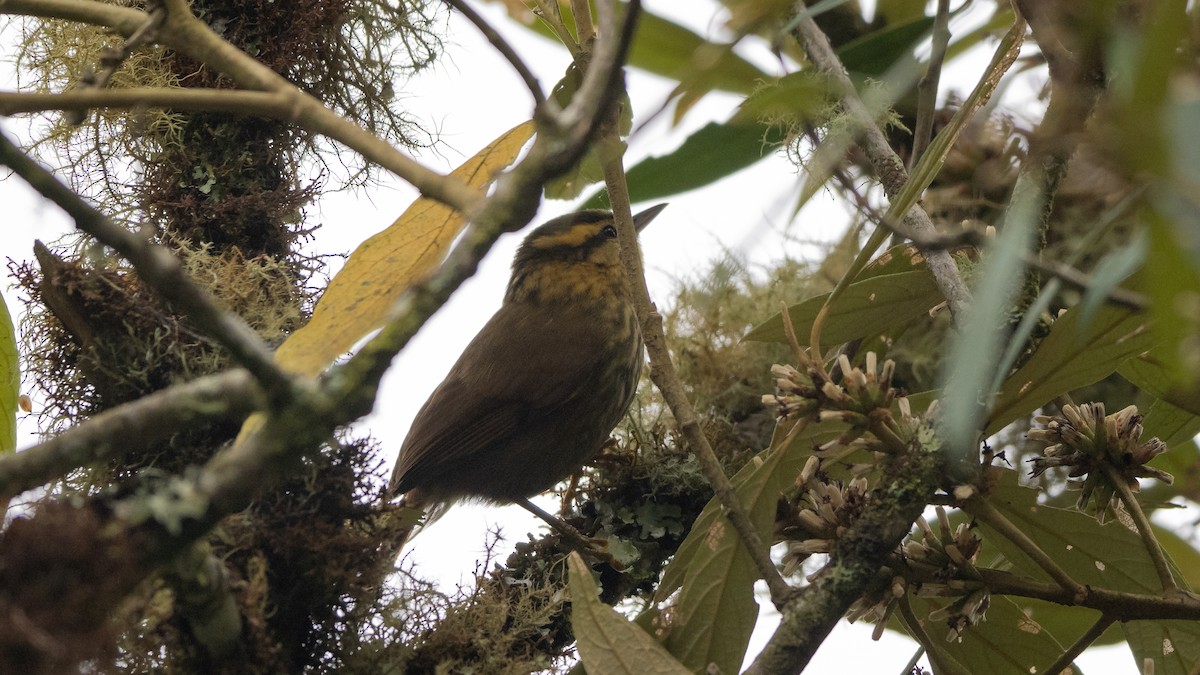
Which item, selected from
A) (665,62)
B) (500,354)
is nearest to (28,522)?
(665,62)

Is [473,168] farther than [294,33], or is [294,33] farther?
[294,33]

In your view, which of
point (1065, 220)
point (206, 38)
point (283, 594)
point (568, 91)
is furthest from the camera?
point (1065, 220)

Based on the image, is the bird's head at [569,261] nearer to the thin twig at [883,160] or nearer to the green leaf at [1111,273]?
the thin twig at [883,160]

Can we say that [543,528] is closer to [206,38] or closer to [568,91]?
[568,91]

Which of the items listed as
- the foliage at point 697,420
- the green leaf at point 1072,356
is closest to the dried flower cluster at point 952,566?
the foliage at point 697,420

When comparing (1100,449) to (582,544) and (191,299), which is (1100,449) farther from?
(191,299)

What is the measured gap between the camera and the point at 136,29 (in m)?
1.33

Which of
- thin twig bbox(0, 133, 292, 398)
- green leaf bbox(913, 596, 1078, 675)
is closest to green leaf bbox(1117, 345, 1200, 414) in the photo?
green leaf bbox(913, 596, 1078, 675)

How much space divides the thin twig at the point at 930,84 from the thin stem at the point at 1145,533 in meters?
0.60

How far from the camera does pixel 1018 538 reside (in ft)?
5.39

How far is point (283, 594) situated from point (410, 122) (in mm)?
1447

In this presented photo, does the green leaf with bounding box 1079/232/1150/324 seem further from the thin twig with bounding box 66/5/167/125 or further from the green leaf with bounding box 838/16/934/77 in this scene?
the green leaf with bounding box 838/16/934/77

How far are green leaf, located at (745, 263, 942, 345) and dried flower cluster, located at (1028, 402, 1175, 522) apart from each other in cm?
31

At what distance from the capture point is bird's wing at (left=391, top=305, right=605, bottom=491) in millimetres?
3217
